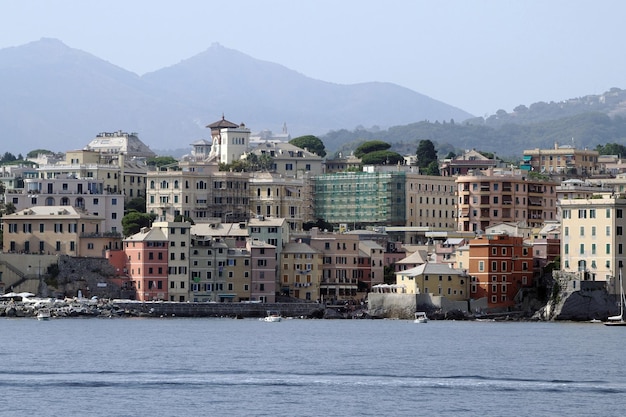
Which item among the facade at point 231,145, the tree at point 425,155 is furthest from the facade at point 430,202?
the tree at point 425,155

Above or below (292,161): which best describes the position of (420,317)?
below

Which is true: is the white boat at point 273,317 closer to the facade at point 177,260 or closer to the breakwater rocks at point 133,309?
the breakwater rocks at point 133,309

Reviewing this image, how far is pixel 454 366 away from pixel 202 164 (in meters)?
84.3

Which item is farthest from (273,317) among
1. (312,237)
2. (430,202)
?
(430,202)

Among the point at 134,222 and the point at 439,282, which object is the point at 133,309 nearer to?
the point at 439,282

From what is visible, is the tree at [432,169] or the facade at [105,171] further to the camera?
the tree at [432,169]

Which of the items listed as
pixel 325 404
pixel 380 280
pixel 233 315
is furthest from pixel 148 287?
pixel 325 404

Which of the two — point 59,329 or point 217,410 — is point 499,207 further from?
point 217,410

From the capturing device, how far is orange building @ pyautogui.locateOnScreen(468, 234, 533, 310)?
4274 inches

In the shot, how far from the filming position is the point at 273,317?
105 m

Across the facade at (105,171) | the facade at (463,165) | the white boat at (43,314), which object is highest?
the facade at (463,165)

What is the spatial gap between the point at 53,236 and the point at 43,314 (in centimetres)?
1091

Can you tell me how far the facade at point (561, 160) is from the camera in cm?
17150

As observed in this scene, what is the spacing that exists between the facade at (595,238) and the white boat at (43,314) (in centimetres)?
2983
